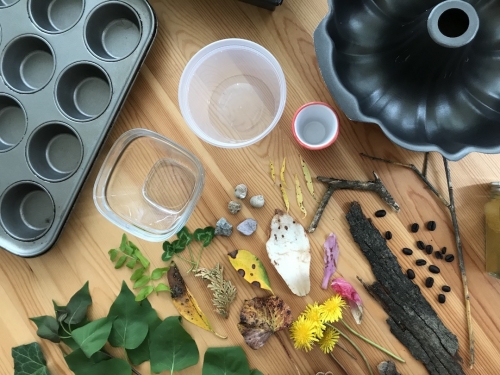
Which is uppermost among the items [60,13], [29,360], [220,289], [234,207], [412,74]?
[412,74]

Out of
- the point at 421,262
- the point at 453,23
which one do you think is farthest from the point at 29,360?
the point at 453,23

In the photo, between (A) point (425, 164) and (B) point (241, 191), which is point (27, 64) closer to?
(B) point (241, 191)

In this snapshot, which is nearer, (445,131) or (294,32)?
(445,131)

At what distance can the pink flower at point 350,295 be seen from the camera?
2.09 ft

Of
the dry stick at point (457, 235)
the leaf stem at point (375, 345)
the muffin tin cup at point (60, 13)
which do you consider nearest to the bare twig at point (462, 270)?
the dry stick at point (457, 235)

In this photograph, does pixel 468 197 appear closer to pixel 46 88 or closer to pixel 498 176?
pixel 498 176

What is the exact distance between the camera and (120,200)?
2.15 feet

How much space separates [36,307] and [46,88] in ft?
1.17

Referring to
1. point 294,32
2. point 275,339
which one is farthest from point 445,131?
point 275,339

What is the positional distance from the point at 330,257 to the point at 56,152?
485 mm

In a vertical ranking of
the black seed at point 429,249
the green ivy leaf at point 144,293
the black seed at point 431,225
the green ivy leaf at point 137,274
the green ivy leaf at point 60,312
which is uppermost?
the black seed at point 431,225

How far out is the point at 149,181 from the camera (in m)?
0.66

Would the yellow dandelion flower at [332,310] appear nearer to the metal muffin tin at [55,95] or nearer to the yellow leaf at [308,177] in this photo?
the yellow leaf at [308,177]

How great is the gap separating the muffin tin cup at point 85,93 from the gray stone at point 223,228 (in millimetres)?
260
